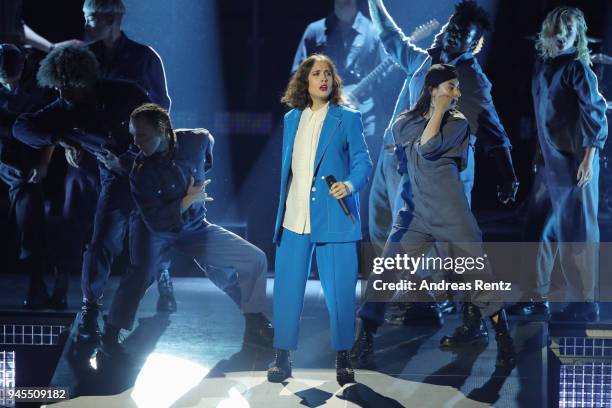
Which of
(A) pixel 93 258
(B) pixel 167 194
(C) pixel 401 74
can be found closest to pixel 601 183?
(C) pixel 401 74

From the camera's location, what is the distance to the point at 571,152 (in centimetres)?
599

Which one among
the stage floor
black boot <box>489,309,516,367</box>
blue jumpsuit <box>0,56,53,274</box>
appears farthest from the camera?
blue jumpsuit <box>0,56,53,274</box>

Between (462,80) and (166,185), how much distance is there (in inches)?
72.6

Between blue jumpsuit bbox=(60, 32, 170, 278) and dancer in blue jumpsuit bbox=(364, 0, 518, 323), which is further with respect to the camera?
blue jumpsuit bbox=(60, 32, 170, 278)

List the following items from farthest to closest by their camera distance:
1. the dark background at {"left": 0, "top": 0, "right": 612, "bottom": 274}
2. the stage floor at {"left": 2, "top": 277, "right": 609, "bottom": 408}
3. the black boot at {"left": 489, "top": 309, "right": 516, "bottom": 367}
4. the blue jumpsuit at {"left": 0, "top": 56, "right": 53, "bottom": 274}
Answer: the blue jumpsuit at {"left": 0, "top": 56, "right": 53, "bottom": 274} → the dark background at {"left": 0, "top": 0, "right": 612, "bottom": 274} → the black boot at {"left": 489, "top": 309, "right": 516, "bottom": 367} → the stage floor at {"left": 2, "top": 277, "right": 609, "bottom": 408}

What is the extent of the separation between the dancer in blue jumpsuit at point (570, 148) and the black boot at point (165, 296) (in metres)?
2.34

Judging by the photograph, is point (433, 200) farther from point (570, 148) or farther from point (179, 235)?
point (179, 235)

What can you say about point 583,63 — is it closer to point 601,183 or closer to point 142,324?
point 601,183

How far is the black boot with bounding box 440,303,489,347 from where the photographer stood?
5582 mm

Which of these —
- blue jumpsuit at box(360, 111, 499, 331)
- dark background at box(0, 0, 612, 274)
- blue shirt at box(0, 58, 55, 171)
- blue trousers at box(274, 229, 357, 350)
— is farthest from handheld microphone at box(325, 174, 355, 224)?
blue shirt at box(0, 58, 55, 171)

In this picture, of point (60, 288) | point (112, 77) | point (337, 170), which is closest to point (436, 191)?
point (337, 170)

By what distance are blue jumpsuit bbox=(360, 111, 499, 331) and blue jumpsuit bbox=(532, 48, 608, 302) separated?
929 mm

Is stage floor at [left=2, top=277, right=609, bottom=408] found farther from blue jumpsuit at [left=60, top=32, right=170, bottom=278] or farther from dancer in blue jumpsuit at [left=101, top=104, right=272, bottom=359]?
blue jumpsuit at [left=60, top=32, right=170, bottom=278]

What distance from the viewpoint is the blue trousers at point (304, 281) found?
4871 millimetres
